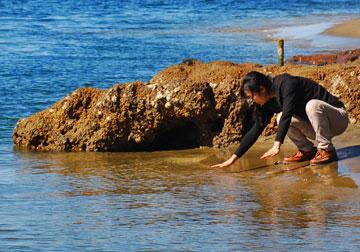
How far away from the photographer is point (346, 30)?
25.8 m

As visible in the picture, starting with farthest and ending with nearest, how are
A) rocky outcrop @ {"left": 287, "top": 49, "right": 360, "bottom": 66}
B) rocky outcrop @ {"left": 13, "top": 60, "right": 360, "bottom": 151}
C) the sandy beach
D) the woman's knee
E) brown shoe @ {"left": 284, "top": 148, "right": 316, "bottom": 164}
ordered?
the sandy beach, rocky outcrop @ {"left": 287, "top": 49, "right": 360, "bottom": 66}, rocky outcrop @ {"left": 13, "top": 60, "right": 360, "bottom": 151}, brown shoe @ {"left": 284, "top": 148, "right": 316, "bottom": 164}, the woman's knee

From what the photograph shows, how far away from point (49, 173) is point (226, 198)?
216 cm

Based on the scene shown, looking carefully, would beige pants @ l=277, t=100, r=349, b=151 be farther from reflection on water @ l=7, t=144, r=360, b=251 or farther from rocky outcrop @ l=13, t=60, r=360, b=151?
rocky outcrop @ l=13, t=60, r=360, b=151

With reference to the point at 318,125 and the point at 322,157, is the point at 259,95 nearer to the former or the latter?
the point at 318,125

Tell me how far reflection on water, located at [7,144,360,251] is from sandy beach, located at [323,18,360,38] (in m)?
16.7

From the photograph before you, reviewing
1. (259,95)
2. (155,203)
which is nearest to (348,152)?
(259,95)

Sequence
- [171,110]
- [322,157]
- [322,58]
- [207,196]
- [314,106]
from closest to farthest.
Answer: [207,196]
[314,106]
[322,157]
[171,110]
[322,58]

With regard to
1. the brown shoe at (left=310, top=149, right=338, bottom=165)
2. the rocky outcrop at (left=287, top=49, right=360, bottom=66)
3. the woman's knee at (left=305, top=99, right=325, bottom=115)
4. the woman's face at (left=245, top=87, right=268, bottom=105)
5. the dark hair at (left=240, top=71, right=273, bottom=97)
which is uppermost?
the dark hair at (left=240, top=71, right=273, bottom=97)

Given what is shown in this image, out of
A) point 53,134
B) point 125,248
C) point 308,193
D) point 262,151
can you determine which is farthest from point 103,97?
point 125,248

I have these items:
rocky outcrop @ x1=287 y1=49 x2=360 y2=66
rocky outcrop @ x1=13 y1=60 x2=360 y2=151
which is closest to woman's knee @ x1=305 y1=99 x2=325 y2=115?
rocky outcrop @ x1=13 y1=60 x2=360 y2=151

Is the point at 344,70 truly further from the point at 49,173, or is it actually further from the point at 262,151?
the point at 49,173

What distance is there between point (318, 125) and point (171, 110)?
1.96m

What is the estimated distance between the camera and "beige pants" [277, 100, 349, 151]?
7.79 meters

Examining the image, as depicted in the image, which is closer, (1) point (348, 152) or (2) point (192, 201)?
(2) point (192, 201)
